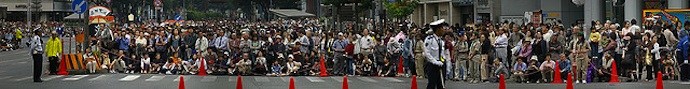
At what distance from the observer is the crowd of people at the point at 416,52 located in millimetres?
25750

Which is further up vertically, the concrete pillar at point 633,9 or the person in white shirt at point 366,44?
the concrete pillar at point 633,9

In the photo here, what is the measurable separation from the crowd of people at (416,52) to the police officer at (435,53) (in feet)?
0.81

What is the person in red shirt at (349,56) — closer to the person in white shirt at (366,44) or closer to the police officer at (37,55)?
the person in white shirt at (366,44)

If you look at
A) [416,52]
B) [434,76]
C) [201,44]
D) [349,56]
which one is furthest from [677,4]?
[434,76]

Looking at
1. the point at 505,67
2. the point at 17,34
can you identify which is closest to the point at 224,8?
the point at 17,34

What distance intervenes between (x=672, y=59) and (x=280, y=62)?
1067cm

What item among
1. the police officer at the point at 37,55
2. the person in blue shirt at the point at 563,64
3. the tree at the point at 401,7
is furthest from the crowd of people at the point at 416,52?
the tree at the point at 401,7

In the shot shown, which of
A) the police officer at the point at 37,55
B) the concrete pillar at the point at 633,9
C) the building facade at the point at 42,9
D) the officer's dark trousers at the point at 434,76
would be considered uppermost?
the building facade at the point at 42,9

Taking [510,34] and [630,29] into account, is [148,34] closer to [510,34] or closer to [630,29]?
[510,34]

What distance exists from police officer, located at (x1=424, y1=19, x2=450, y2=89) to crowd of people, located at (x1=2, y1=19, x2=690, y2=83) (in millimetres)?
246

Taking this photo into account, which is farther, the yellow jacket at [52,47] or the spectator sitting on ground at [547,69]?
the yellow jacket at [52,47]

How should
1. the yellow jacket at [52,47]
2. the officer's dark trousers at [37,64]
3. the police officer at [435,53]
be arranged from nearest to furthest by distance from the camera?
the police officer at [435,53] → the officer's dark trousers at [37,64] → the yellow jacket at [52,47]

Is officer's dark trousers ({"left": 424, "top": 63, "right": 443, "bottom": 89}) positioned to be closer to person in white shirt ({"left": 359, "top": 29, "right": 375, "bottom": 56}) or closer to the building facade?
person in white shirt ({"left": 359, "top": 29, "right": 375, "bottom": 56})

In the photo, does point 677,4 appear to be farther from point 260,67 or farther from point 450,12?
point 450,12
